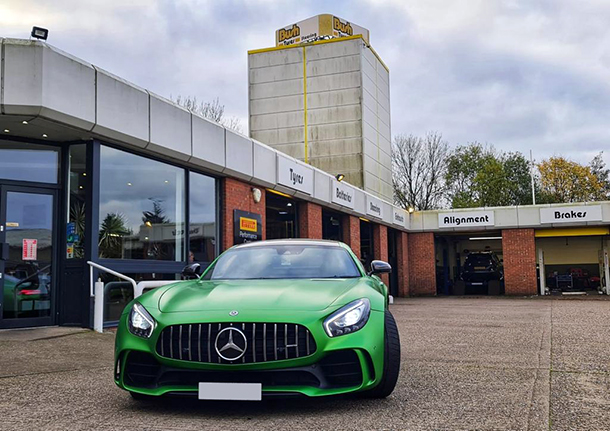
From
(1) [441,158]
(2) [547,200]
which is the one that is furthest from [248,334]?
(1) [441,158]

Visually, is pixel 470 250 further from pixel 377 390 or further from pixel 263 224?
pixel 377 390

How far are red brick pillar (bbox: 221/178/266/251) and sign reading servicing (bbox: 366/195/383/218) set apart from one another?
8520mm

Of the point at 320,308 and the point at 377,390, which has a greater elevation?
the point at 320,308

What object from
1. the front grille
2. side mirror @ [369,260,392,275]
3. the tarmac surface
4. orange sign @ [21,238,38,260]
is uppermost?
orange sign @ [21,238,38,260]

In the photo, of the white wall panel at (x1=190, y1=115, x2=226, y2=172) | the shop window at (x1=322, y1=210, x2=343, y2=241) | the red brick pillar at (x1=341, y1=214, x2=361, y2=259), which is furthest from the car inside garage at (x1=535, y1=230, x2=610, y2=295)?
the white wall panel at (x1=190, y1=115, x2=226, y2=172)

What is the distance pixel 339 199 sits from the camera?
66.2ft

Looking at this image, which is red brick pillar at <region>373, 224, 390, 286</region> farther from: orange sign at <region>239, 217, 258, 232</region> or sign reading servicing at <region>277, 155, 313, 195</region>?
orange sign at <region>239, 217, 258, 232</region>

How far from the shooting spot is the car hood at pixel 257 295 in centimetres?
436

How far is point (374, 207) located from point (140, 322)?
20001 millimetres

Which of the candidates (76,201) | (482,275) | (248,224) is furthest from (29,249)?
(482,275)

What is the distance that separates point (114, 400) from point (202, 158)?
323 inches

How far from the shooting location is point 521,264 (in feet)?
93.8

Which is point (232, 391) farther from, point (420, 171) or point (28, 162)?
point (420, 171)

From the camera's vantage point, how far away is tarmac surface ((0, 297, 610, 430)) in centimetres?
402
